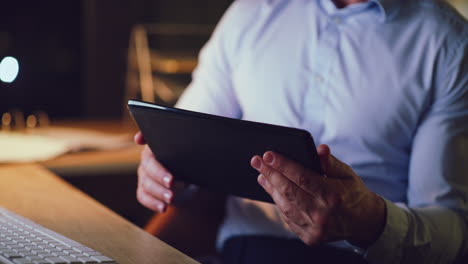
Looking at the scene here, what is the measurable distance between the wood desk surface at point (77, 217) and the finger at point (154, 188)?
3.3 inches

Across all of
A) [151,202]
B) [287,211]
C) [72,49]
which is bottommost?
[72,49]

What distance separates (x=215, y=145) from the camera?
0.91m

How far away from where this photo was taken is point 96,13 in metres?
2.88

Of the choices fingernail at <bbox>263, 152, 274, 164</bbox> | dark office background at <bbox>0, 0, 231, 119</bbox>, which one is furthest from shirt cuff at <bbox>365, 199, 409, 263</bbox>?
dark office background at <bbox>0, 0, 231, 119</bbox>

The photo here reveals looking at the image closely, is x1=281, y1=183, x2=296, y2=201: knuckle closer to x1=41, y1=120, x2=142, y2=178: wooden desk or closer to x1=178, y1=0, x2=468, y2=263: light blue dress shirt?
x1=178, y1=0, x2=468, y2=263: light blue dress shirt

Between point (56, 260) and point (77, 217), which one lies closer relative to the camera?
point (56, 260)

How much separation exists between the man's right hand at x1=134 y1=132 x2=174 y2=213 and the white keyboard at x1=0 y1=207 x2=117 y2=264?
0.25m

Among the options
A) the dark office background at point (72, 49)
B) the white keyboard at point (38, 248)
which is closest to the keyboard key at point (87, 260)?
the white keyboard at point (38, 248)

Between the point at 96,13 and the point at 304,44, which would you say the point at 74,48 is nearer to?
the point at 96,13

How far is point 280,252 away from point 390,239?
277mm

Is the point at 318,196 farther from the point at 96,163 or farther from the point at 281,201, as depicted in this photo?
the point at 96,163

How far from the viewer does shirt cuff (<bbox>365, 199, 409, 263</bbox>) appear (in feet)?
3.09

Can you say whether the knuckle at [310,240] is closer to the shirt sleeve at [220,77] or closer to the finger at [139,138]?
the finger at [139,138]

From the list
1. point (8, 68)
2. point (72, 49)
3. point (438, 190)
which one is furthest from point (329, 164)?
point (72, 49)
